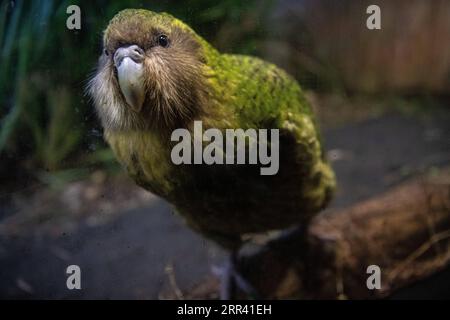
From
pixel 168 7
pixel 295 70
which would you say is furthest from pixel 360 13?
pixel 168 7

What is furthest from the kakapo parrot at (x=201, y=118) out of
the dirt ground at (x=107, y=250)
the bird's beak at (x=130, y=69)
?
the dirt ground at (x=107, y=250)

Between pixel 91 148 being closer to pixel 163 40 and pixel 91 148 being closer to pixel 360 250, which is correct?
pixel 163 40

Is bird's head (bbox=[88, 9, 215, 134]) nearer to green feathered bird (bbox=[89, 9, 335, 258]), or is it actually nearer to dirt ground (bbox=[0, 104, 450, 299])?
green feathered bird (bbox=[89, 9, 335, 258])

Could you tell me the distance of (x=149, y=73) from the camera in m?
0.96

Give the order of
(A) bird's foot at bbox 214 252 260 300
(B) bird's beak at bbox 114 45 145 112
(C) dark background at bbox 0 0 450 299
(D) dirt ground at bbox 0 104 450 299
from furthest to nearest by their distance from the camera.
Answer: (A) bird's foot at bbox 214 252 260 300 → (D) dirt ground at bbox 0 104 450 299 → (C) dark background at bbox 0 0 450 299 → (B) bird's beak at bbox 114 45 145 112

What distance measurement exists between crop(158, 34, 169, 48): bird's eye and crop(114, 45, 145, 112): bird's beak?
53mm

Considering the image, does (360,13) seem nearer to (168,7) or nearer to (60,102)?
(168,7)

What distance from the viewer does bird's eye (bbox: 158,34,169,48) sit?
0.97 m

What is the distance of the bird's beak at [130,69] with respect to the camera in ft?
3.07

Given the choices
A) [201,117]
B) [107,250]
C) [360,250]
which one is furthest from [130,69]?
[360,250]

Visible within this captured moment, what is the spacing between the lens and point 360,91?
2.33 metres

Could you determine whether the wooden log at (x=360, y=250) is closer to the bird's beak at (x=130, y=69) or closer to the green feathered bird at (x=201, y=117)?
the green feathered bird at (x=201, y=117)

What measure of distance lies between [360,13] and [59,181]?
3.44ft

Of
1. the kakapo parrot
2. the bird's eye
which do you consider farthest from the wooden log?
the bird's eye
